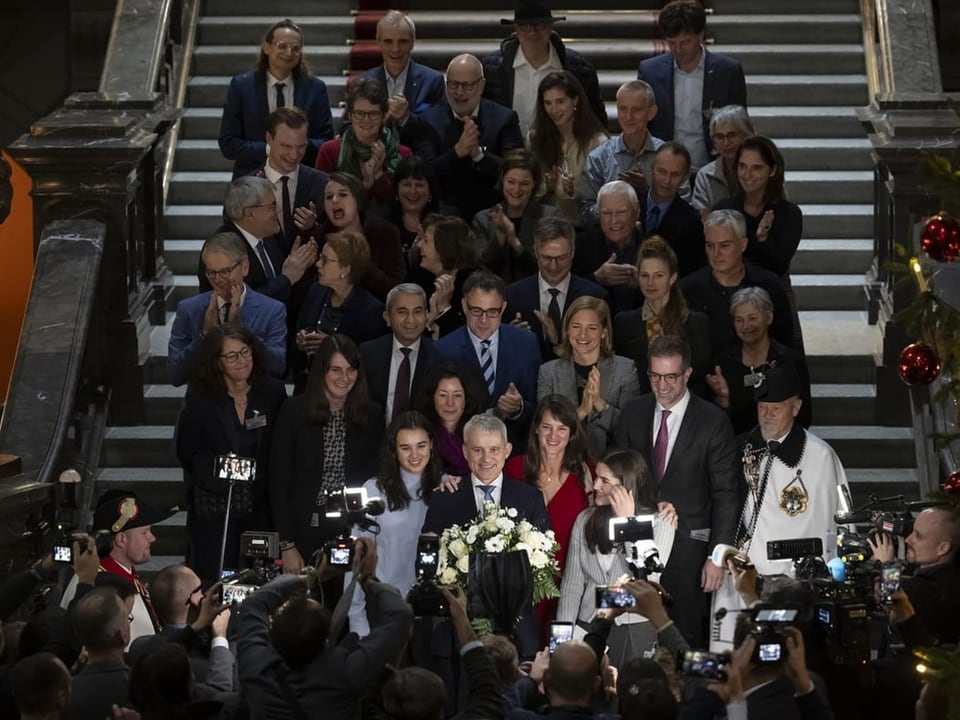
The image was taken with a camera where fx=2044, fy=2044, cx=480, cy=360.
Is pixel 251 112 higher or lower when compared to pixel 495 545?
higher

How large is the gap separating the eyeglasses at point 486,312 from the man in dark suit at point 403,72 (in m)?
2.28

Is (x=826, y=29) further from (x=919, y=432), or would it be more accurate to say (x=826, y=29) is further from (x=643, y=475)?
(x=643, y=475)

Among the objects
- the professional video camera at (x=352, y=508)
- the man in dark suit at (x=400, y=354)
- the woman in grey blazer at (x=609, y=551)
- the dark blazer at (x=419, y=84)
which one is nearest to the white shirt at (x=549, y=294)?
the man in dark suit at (x=400, y=354)

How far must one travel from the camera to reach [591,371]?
10.0 meters

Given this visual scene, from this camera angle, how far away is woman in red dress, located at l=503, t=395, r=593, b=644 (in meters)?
9.42

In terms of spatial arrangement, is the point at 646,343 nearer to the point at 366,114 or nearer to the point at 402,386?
the point at 402,386

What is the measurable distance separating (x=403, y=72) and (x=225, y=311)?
8.36ft

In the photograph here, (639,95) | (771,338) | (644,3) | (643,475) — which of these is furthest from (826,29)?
(643,475)

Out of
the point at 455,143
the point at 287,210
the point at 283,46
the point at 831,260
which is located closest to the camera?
the point at 287,210

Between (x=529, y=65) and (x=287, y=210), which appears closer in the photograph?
(x=287, y=210)

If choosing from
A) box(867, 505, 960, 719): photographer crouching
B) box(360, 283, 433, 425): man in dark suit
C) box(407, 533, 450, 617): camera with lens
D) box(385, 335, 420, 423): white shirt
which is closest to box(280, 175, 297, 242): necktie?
box(360, 283, 433, 425): man in dark suit

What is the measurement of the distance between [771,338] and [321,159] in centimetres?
291

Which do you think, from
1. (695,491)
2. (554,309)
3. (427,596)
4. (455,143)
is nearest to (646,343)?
(554,309)

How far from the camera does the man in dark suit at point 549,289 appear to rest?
34.2 ft
